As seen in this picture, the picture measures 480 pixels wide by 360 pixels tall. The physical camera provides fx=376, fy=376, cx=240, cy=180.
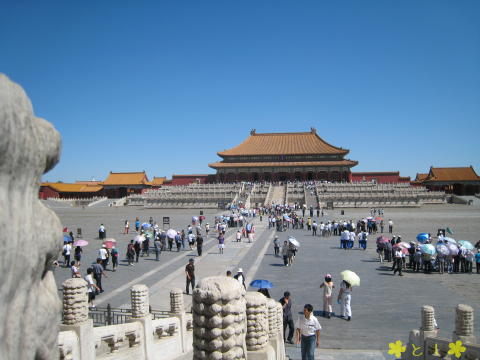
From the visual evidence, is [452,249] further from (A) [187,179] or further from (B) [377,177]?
(A) [187,179]

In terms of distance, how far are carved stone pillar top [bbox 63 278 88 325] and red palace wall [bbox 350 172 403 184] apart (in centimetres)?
6555

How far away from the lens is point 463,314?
6199 mm

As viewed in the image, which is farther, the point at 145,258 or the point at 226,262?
the point at 145,258

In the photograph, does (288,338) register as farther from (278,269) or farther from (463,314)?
(278,269)

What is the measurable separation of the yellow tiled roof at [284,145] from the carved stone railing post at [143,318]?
63.3m

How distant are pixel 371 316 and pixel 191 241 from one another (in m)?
12.0

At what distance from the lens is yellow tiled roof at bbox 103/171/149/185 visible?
2726 inches

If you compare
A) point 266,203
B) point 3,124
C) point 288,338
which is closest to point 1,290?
point 3,124

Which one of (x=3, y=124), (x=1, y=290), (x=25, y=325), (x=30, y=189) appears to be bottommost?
(x=25, y=325)

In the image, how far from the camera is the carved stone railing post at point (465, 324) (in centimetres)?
617

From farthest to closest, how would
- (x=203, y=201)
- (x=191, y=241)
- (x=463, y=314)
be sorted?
(x=203, y=201) → (x=191, y=241) → (x=463, y=314)

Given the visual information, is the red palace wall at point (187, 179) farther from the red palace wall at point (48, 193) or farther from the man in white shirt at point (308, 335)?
the man in white shirt at point (308, 335)

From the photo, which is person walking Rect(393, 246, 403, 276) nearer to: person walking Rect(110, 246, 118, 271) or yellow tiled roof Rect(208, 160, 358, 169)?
person walking Rect(110, 246, 118, 271)

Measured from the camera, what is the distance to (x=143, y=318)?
7.00 metres
